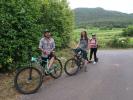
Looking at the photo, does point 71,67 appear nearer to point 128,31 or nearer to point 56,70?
point 56,70

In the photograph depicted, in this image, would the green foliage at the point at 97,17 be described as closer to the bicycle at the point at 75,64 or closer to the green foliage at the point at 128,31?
the green foliage at the point at 128,31

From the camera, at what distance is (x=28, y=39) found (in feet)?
41.7

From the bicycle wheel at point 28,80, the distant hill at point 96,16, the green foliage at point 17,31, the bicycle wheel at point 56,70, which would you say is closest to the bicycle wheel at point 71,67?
the bicycle wheel at point 56,70

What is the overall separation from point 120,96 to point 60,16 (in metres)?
10.5

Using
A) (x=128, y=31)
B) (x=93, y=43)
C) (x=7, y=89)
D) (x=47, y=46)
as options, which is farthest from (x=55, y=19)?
(x=128, y=31)

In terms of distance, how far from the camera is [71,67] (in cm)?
1392

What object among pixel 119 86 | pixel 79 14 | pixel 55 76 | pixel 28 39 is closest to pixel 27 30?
pixel 28 39

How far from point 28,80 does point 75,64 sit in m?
3.84

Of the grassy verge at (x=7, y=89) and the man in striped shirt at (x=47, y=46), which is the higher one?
the man in striped shirt at (x=47, y=46)

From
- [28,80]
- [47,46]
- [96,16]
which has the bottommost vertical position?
[28,80]

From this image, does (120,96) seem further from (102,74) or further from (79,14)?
(79,14)

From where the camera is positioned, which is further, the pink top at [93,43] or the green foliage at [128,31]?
the green foliage at [128,31]

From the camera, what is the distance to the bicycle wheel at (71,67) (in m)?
13.4

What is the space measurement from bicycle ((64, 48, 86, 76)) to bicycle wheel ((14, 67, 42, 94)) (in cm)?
282
